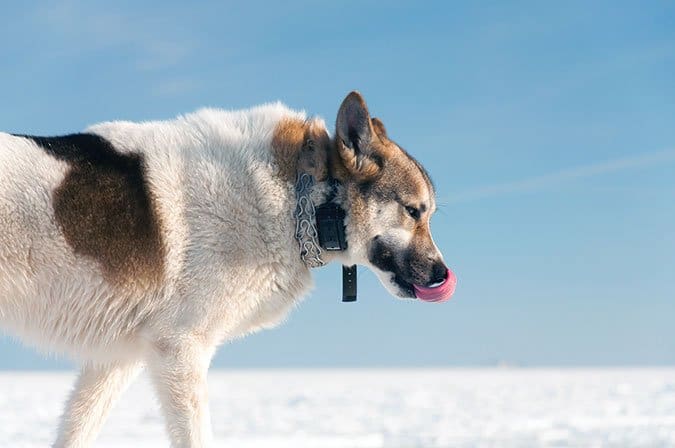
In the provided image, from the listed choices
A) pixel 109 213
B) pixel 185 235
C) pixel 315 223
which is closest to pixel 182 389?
pixel 185 235

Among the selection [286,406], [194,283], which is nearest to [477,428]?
[286,406]

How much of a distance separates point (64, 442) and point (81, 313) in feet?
4.22

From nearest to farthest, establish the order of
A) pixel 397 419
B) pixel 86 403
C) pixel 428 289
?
pixel 428 289, pixel 86 403, pixel 397 419

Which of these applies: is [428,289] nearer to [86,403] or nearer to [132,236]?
[132,236]

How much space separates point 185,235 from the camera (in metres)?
5.39

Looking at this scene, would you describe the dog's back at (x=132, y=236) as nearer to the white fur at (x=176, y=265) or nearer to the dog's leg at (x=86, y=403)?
the white fur at (x=176, y=265)

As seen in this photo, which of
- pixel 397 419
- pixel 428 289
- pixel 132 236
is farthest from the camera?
pixel 397 419

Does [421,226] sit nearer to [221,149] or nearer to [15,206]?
[221,149]

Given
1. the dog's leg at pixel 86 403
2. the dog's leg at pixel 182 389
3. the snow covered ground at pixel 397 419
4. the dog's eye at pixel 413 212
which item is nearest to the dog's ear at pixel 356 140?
the dog's eye at pixel 413 212

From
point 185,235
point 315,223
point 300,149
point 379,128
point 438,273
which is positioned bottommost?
point 438,273

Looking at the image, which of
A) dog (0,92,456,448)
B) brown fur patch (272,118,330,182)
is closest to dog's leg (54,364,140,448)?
dog (0,92,456,448)

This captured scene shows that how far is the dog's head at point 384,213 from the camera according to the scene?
564 centimetres

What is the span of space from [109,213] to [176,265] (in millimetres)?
528

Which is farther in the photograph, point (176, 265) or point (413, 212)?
point (413, 212)
